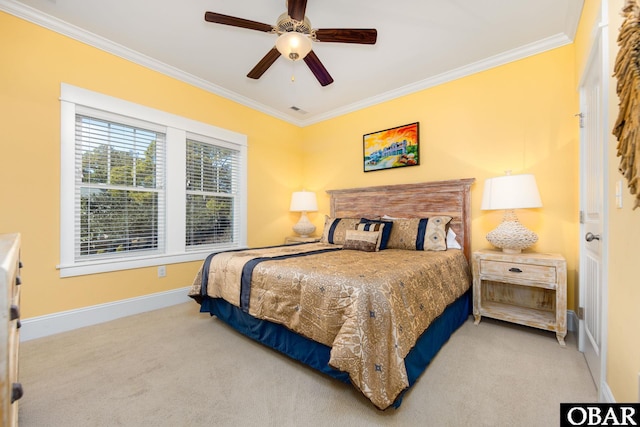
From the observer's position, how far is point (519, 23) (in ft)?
7.75

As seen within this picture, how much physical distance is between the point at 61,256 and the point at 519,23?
15.2 feet

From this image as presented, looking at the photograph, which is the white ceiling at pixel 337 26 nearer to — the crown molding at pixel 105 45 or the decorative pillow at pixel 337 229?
the crown molding at pixel 105 45

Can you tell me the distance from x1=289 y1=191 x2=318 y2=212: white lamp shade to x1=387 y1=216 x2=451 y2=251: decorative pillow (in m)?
1.51

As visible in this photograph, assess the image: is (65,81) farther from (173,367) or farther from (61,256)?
(173,367)

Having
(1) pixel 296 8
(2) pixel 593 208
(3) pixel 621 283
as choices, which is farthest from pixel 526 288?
(1) pixel 296 8

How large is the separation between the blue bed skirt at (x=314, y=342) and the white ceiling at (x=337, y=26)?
2.49 meters

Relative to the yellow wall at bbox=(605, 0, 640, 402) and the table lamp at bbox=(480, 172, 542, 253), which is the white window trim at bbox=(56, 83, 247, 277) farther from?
the yellow wall at bbox=(605, 0, 640, 402)

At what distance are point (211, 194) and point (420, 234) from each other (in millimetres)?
2680

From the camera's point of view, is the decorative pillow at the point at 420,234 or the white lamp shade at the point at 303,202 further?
the white lamp shade at the point at 303,202

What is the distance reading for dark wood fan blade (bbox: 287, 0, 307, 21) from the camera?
170 centimetres

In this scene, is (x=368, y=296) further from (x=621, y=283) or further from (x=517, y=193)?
(x=517, y=193)

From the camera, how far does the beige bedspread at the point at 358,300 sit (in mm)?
1370

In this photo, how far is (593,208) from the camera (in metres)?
1.91

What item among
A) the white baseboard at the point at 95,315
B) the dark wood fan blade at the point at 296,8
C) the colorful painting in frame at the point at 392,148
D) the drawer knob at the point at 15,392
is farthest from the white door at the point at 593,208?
the drawer knob at the point at 15,392
